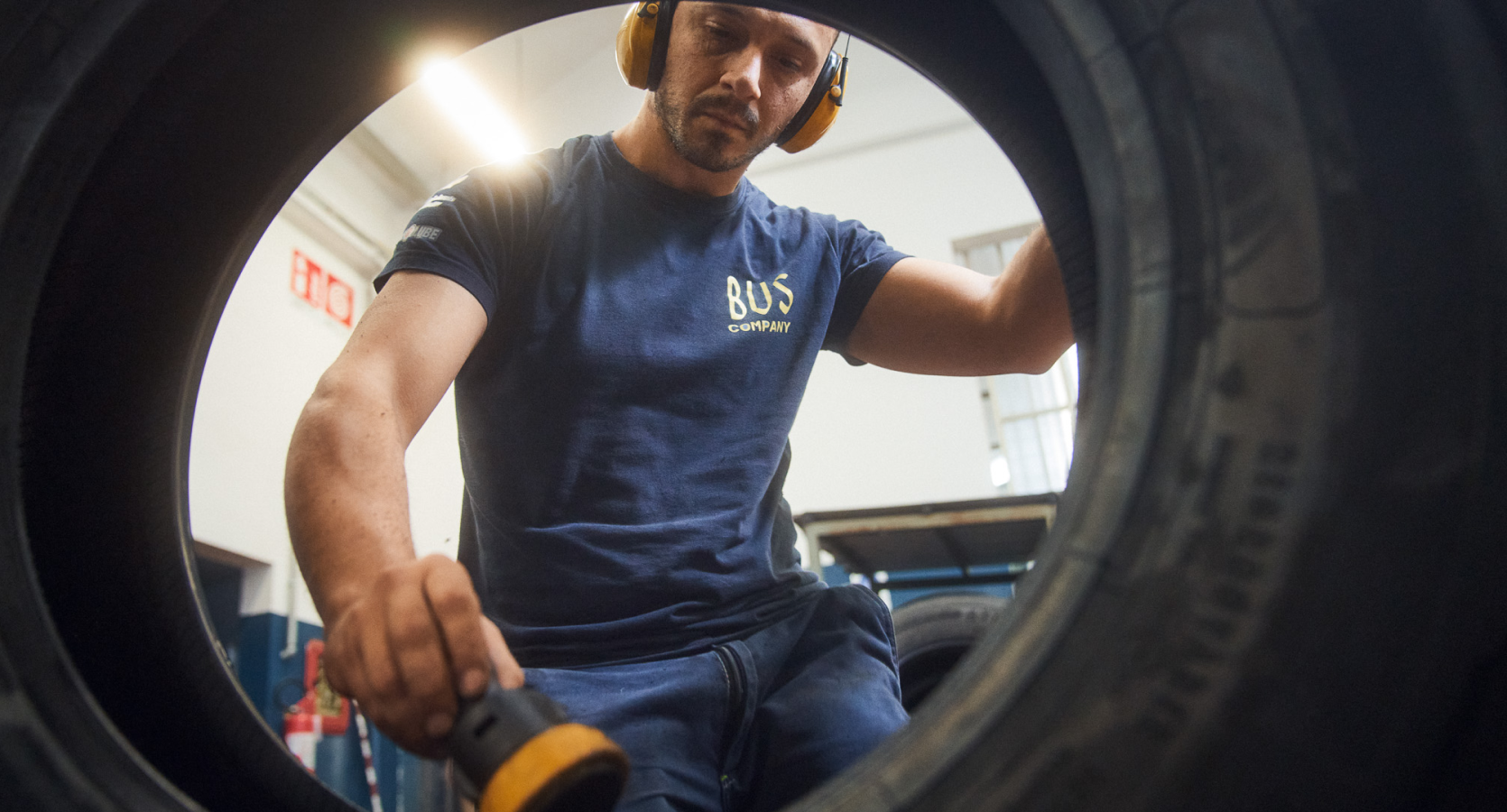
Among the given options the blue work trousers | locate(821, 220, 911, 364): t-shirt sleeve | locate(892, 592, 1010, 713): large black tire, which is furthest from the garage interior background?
the blue work trousers

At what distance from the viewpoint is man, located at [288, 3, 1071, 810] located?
30.9 inches

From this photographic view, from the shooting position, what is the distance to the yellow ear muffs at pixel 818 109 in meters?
1.14

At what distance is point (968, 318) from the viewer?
3.42 feet

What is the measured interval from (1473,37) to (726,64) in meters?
0.88

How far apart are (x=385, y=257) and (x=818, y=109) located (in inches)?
179

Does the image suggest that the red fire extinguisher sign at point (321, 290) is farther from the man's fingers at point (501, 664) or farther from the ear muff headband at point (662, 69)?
the man's fingers at point (501, 664)

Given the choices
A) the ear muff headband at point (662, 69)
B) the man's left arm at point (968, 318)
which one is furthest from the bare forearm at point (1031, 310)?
the ear muff headband at point (662, 69)

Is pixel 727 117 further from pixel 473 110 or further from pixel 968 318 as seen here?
pixel 473 110

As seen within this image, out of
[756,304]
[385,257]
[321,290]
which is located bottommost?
[756,304]

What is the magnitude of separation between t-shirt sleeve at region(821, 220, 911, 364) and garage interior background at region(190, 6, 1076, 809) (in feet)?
10.3

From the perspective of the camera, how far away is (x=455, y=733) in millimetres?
445

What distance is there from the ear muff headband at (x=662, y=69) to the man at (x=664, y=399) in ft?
0.08

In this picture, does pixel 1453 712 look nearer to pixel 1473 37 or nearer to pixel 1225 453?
pixel 1225 453

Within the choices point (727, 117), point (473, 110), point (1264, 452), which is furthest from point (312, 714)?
point (1264, 452)
